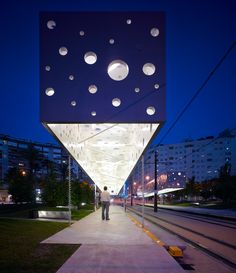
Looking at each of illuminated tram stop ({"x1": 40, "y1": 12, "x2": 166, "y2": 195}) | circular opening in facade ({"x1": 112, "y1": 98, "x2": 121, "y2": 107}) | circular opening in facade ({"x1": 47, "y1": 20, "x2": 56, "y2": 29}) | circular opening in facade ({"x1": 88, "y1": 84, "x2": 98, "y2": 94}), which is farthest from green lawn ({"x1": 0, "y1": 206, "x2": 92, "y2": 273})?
circular opening in facade ({"x1": 47, "y1": 20, "x2": 56, "y2": 29})

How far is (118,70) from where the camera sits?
13.0 m

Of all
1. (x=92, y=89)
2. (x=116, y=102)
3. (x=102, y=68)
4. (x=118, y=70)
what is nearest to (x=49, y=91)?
(x=92, y=89)

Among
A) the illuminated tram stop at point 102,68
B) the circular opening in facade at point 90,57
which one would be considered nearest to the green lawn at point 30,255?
the illuminated tram stop at point 102,68

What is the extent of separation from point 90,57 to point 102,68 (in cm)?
61

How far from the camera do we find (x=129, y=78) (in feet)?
42.0

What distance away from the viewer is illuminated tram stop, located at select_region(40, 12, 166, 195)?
12609mm

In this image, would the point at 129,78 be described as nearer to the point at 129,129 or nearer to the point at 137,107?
the point at 137,107

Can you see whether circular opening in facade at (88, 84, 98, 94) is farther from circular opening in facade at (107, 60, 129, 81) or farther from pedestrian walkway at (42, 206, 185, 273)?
pedestrian walkway at (42, 206, 185, 273)

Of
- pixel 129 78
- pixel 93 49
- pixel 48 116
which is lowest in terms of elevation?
pixel 48 116

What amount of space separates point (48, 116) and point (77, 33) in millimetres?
3152

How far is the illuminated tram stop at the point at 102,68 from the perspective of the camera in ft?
41.4

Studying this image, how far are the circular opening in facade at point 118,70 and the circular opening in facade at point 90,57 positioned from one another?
616 mm

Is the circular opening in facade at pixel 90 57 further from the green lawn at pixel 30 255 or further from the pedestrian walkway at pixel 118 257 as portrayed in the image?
the green lawn at pixel 30 255

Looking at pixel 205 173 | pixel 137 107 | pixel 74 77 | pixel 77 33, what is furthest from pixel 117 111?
pixel 205 173
